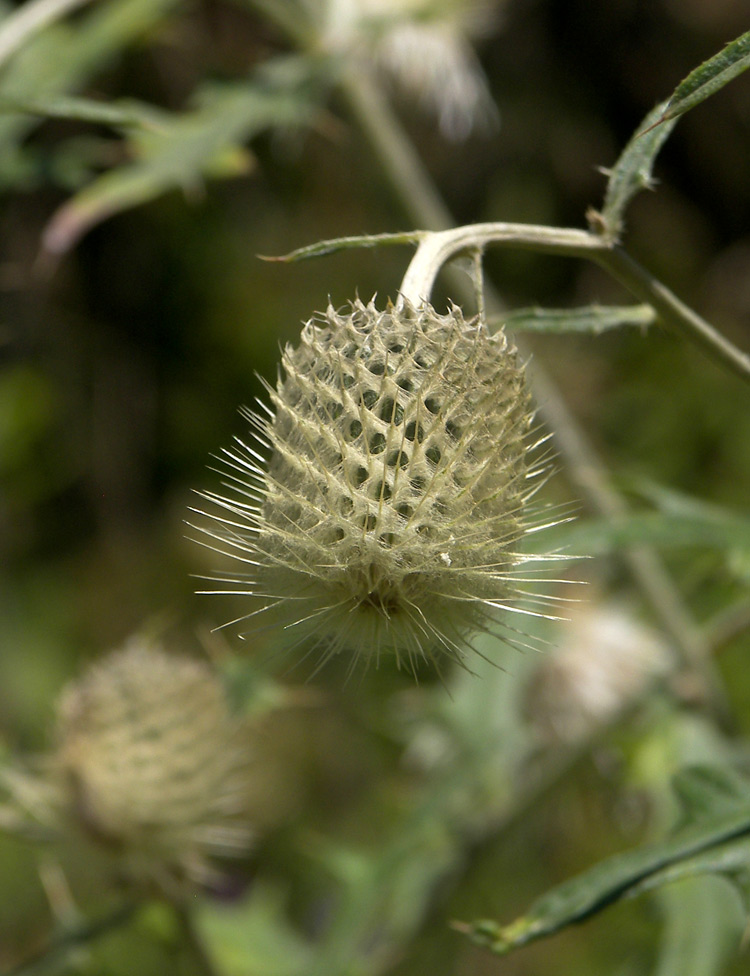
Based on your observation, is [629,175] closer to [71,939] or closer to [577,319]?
[577,319]

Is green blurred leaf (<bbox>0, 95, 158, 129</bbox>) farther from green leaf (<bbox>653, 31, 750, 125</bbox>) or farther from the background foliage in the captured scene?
green leaf (<bbox>653, 31, 750, 125</bbox>)

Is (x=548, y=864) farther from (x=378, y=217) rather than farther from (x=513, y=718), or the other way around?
(x=378, y=217)

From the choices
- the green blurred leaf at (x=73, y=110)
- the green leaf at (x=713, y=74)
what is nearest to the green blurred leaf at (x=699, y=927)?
the green leaf at (x=713, y=74)

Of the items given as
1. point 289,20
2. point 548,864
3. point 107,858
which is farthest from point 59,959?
point 289,20

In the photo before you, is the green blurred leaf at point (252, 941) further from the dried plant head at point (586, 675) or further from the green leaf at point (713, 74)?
the green leaf at point (713, 74)

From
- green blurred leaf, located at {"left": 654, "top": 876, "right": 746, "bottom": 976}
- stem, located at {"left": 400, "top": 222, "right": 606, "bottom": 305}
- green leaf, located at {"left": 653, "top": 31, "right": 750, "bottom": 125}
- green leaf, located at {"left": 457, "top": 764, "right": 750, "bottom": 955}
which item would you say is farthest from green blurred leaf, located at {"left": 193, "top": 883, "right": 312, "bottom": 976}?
green leaf, located at {"left": 653, "top": 31, "right": 750, "bottom": 125}

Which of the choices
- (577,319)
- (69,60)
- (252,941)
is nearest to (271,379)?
(69,60)
